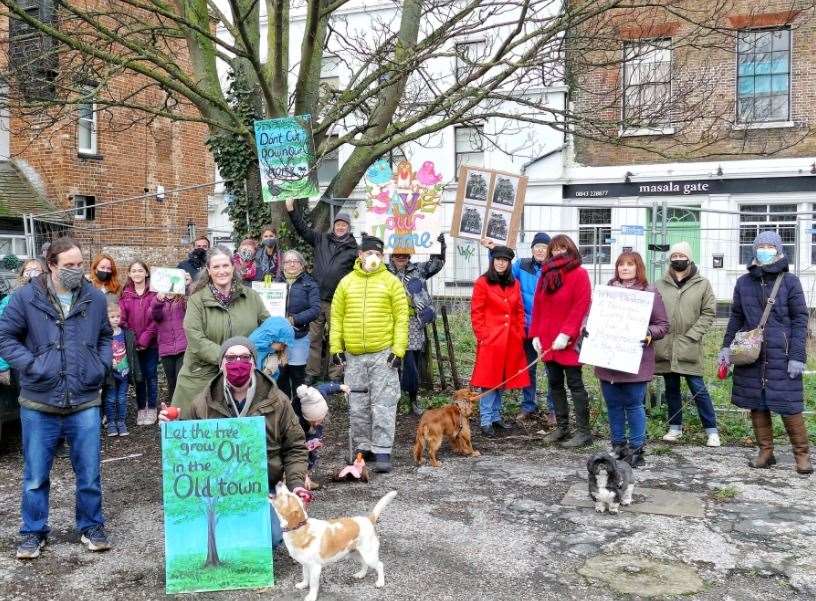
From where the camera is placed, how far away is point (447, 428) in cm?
732

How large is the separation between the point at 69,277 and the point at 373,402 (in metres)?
2.91

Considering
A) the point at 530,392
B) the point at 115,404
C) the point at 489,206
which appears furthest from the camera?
the point at 530,392

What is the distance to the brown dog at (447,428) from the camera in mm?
7207

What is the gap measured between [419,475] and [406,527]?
4.52 feet

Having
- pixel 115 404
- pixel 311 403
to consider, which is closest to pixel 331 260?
pixel 115 404

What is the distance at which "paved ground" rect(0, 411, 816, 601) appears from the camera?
461 cm

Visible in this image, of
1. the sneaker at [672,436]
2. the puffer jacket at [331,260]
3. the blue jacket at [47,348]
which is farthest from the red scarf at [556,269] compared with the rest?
the blue jacket at [47,348]

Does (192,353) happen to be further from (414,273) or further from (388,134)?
(388,134)

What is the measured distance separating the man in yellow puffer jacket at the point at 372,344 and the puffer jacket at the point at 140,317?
2.52 metres

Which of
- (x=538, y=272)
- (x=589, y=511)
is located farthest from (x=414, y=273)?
(x=589, y=511)

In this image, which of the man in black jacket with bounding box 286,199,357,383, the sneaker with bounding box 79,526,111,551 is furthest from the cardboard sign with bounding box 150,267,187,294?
the sneaker with bounding box 79,526,111,551

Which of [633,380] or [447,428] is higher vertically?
[633,380]

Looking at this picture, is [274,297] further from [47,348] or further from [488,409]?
[47,348]

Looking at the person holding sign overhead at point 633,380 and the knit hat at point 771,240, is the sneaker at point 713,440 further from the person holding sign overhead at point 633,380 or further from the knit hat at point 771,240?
the knit hat at point 771,240
